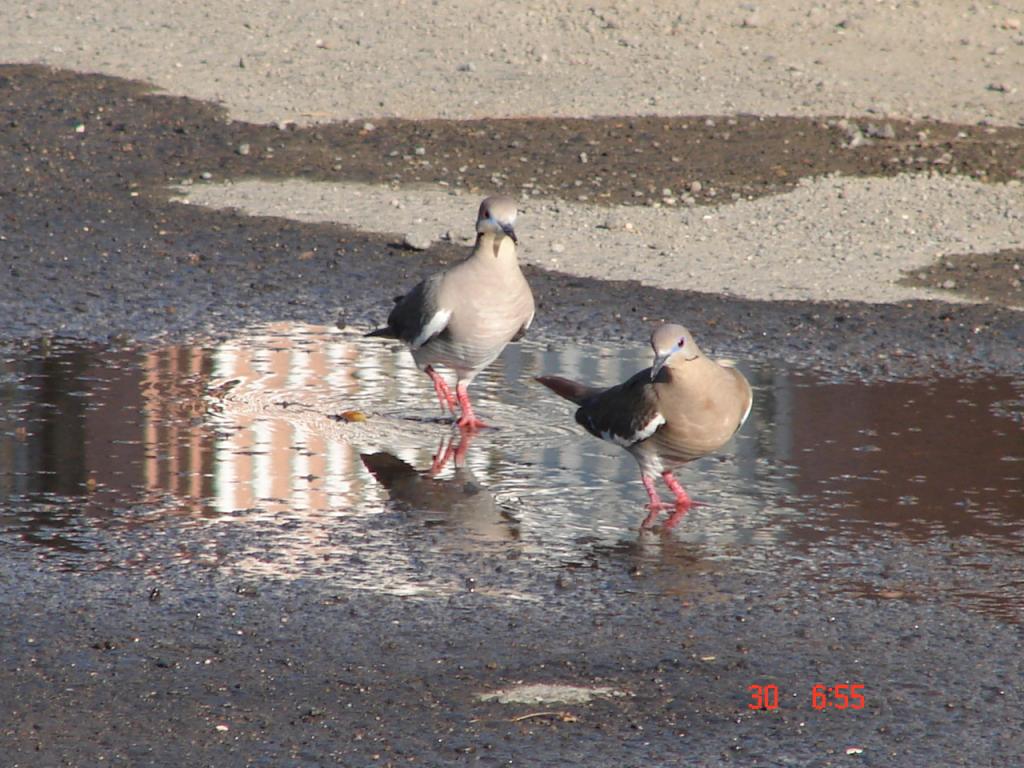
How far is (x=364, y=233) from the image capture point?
569 inches

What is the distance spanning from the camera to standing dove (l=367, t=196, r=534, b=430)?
911cm

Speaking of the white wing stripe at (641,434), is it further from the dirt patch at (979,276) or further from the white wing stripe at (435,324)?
the dirt patch at (979,276)

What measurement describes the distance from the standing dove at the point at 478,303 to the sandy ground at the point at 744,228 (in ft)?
11.9

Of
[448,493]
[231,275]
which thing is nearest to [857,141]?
[231,275]

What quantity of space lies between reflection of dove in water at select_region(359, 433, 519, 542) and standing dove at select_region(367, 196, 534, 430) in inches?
23.2

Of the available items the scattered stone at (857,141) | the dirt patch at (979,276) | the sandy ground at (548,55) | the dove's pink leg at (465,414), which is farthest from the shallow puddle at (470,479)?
the sandy ground at (548,55)

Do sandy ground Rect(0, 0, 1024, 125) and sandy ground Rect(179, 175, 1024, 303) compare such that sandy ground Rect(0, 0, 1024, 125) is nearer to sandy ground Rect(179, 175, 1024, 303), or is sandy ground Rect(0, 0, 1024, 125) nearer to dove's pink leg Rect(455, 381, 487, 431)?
sandy ground Rect(179, 175, 1024, 303)

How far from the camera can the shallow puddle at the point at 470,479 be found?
→ 22.8ft

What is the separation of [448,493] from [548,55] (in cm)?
1328
